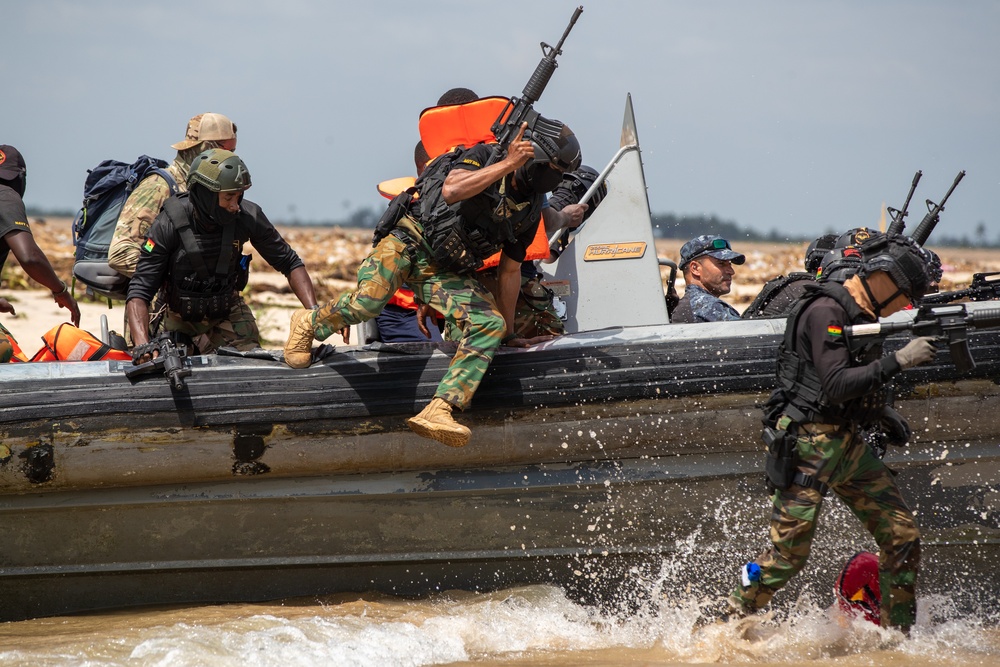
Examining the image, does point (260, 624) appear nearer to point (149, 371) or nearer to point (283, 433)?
point (283, 433)

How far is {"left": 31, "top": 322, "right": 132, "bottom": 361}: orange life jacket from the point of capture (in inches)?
204

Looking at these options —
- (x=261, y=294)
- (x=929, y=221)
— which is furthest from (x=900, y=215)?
(x=261, y=294)

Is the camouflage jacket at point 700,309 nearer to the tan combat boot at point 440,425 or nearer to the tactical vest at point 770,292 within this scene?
the tactical vest at point 770,292

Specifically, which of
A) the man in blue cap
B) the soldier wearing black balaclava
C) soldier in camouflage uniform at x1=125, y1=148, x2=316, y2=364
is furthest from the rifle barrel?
the soldier wearing black balaclava

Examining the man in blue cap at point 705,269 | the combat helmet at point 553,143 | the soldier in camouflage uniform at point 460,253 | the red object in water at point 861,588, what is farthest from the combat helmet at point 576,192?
the red object in water at point 861,588

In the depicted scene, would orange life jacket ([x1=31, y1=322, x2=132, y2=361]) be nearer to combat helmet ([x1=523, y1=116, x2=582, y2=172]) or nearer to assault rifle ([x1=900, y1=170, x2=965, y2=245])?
combat helmet ([x1=523, y1=116, x2=582, y2=172])

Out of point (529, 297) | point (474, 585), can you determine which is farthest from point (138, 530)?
point (529, 297)

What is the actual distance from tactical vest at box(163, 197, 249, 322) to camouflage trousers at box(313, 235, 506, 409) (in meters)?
0.81

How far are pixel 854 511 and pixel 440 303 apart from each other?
201 centimetres

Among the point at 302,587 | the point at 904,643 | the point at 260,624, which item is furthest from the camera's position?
the point at 302,587

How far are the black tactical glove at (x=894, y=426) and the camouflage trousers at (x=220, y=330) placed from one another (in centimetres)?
320

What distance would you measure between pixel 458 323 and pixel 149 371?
1.45 metres

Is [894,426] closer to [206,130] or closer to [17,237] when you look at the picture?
[206,130]

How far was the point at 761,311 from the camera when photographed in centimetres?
547
